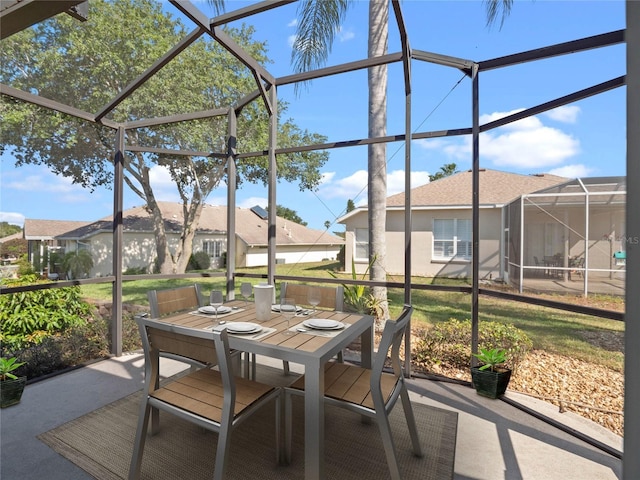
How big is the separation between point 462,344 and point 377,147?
9.71 feet

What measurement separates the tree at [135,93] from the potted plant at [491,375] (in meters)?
6.50

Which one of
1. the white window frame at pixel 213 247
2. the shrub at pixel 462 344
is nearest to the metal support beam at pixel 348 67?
the shrub at pixel 462 344

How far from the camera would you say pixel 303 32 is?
16.9 feet

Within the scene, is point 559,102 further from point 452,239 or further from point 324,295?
point 452,239

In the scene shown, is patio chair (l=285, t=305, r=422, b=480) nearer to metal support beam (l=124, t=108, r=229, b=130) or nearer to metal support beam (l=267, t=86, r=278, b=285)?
metal support beam (l=267, t=86, r=278, b=285)

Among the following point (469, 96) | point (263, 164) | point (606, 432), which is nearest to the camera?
point (606, 432)

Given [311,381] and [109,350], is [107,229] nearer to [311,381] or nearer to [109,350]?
[109,350]

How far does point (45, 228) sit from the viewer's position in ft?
15.6

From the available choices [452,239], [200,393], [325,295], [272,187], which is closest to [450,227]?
[452,239]

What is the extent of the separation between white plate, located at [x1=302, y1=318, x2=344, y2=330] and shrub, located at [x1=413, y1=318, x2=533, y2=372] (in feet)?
6.12

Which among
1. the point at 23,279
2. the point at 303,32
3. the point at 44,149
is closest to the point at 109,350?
the point at 23,279

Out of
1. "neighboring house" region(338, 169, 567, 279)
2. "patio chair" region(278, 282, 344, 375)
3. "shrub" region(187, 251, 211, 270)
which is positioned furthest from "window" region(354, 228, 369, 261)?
"patio chair" region(278, 282, 344, 375)

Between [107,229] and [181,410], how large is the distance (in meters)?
3.92

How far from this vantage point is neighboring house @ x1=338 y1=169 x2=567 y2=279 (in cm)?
861
